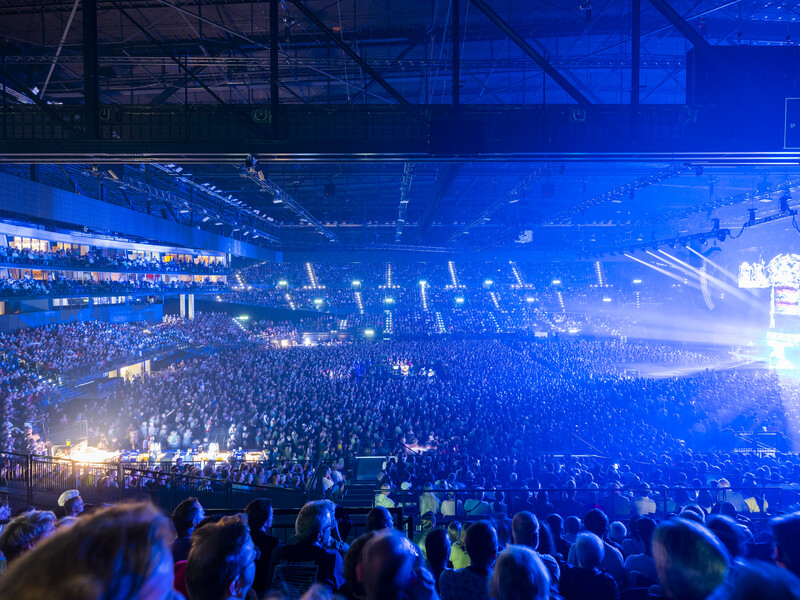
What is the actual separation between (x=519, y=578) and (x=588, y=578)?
4.68 feet

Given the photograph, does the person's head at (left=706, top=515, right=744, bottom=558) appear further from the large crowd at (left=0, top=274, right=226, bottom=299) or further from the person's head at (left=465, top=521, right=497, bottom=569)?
the large crowd at (left=0, top=274, right=226, bottom=299)

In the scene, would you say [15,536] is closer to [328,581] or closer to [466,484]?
[328,581]

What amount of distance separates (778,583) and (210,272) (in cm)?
3696

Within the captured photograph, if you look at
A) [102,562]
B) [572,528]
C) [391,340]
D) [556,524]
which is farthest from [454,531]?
[391,340]

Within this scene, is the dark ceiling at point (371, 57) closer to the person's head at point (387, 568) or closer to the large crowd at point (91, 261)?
the large crowd at point (91, 261)

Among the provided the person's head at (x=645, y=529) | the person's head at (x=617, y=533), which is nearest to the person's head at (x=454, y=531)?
the person's head at (x=617, y=533)

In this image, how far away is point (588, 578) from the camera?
280 cm

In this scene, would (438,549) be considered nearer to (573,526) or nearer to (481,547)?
(481,547)

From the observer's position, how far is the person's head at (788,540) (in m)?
2.19

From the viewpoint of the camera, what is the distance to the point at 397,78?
10641 millimetres

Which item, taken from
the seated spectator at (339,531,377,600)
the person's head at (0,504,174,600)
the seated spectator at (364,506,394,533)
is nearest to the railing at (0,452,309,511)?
the seated spectator at (364,506,394,533)

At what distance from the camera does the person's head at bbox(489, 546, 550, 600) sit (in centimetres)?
174

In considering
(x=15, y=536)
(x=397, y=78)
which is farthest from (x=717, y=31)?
(x=15, y=536)

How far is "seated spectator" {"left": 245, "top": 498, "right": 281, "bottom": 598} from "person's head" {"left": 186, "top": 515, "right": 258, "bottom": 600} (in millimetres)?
936
